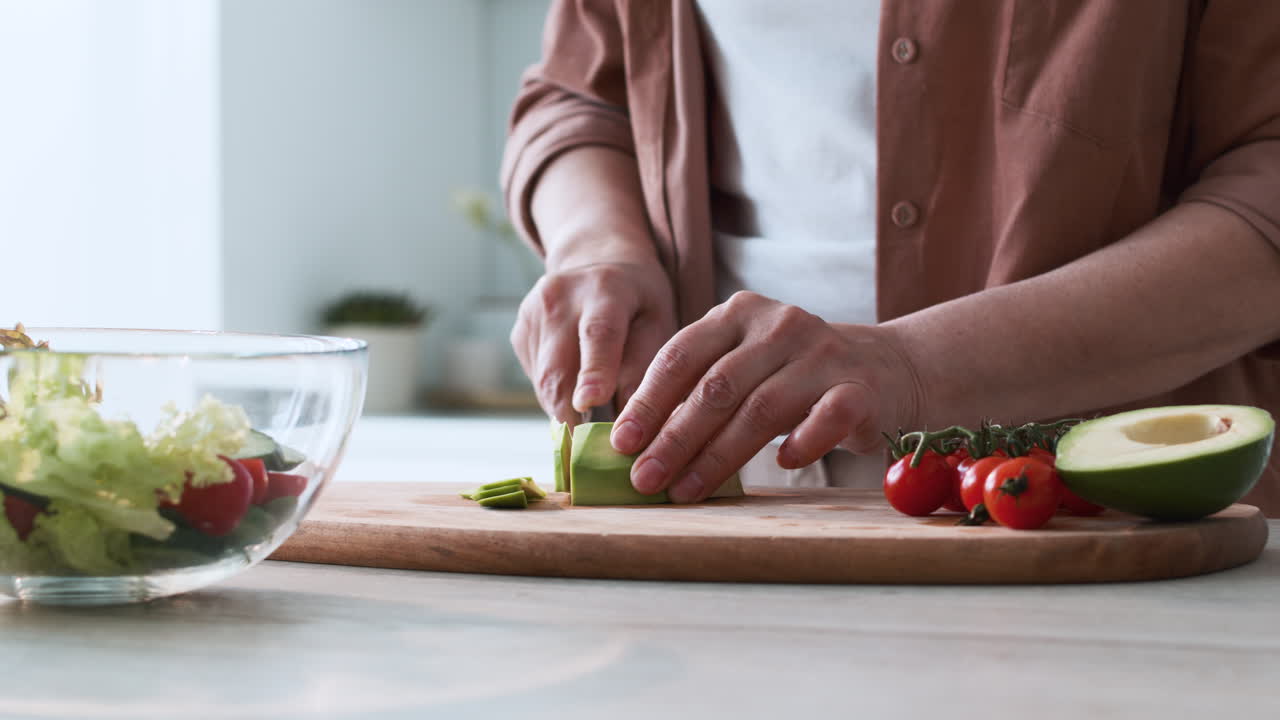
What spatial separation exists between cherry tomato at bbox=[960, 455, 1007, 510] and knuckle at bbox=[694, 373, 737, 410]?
0.23 metres

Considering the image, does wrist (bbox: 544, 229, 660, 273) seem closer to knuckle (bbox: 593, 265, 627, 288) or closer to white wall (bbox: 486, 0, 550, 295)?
knuckle (bbox: 593, 265, 627, 288)

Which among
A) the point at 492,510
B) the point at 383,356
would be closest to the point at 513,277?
the point at 383,356

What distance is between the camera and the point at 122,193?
405 centimetres

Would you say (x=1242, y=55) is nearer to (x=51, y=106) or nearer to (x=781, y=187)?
(x=781, y=187)

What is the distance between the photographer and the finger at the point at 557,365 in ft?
4.36

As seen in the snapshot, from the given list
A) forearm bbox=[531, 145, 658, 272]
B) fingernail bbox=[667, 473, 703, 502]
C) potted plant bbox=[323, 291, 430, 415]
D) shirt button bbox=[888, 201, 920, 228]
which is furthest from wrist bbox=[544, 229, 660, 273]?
potted plant bbox=[323, 291, 430, 415]

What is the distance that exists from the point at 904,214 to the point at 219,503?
941mm

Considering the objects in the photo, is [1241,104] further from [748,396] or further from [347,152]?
[347,152]

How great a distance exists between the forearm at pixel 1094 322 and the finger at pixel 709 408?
6.2 inches

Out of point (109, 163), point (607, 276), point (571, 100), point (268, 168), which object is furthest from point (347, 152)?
point (607, 276)

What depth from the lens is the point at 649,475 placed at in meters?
1.08

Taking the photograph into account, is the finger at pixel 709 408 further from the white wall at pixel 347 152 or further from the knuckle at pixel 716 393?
the white wall at pixel 347 152

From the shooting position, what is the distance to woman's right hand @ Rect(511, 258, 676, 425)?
1.28m

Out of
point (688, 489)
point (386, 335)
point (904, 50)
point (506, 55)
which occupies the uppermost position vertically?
point (506, 55)
